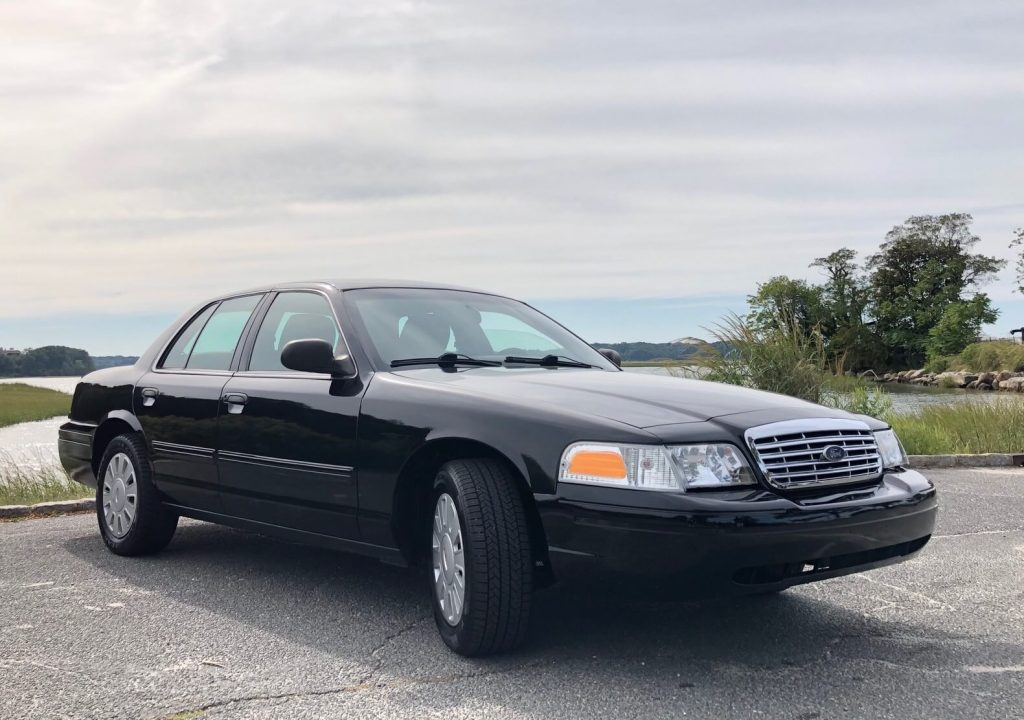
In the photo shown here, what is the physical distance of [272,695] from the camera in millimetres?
3705

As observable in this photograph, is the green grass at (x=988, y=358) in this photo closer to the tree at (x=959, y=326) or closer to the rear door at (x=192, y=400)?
the tree at (x=959, y=326)

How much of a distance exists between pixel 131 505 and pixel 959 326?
267 ft

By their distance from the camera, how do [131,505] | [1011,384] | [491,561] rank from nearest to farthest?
[491,561], [131,505], [1011,384]

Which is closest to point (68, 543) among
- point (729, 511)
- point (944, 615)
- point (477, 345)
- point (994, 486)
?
point (477, 345)

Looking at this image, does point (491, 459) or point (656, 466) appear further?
point (491, 459)

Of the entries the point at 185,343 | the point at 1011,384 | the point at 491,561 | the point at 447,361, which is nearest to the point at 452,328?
the point at 447,361

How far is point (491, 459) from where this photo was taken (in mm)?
4148

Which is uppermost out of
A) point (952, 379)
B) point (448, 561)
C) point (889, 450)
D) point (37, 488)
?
point (889, 450)

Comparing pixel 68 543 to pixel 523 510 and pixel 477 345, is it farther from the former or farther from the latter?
pixel 523 510

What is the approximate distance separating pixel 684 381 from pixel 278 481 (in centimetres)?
202

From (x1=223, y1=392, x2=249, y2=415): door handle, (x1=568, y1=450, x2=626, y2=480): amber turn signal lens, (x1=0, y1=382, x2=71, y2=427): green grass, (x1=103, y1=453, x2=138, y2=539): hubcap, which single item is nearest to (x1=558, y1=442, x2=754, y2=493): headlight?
(x1=568, y1=450, x2=626, y2=480): amber turn signal lens

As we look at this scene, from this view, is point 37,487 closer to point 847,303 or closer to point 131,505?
point 131,505

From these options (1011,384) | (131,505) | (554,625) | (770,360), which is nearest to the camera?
(554,625)

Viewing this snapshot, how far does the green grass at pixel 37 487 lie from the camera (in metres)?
9.33
